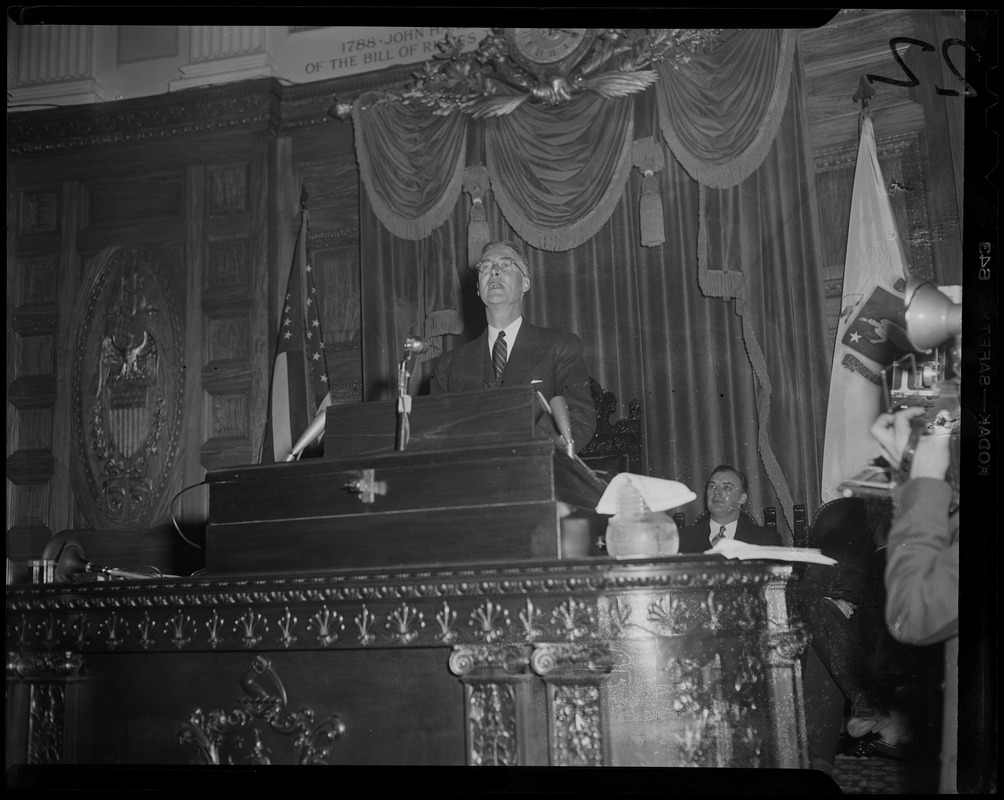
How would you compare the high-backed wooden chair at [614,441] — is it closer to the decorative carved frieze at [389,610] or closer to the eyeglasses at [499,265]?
the eyeglasses at [499,265]

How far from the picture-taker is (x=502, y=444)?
253 cm

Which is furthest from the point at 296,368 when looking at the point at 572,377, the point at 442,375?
the point at 572,377

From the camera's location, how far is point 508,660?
2.43m

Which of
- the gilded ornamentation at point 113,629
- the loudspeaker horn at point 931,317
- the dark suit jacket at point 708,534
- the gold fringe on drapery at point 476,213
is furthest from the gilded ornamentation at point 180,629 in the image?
the gold fringe on drapery at point 476,213

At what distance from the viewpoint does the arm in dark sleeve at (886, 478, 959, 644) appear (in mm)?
3504

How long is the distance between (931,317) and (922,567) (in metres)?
0.93

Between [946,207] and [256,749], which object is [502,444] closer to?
[256,749]

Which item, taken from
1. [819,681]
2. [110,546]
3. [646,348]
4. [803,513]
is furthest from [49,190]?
[819,681]

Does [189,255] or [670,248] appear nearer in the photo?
[670,248]

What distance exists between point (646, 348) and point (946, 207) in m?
1.65

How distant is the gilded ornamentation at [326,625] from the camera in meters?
2.59

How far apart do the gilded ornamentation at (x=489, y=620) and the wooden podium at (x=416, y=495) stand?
116 millimetres

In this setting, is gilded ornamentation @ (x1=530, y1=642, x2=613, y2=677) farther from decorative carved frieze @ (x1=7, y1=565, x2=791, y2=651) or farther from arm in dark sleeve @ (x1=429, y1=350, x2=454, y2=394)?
arm in dark sleeve @ (x1=429, y1=350, x2=454, y2=394)

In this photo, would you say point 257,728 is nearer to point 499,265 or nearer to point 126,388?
point 499,265
